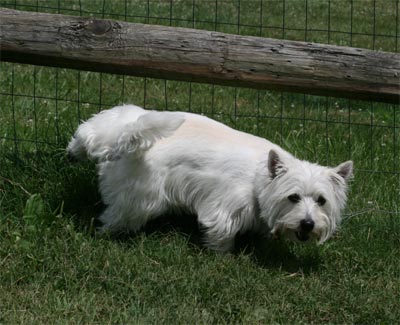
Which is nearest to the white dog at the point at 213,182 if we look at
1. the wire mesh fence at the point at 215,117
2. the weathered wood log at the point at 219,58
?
the weathered wood log at the point at 219,58

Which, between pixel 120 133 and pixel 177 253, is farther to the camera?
pixel 120 133

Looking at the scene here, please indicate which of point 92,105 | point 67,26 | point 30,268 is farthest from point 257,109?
point 30,268

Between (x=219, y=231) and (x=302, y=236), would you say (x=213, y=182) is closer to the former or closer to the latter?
(x=219, y=231)

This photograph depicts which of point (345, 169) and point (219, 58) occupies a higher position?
point (219, 58)

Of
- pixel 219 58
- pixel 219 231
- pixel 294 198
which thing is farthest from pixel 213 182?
pixel 219 58

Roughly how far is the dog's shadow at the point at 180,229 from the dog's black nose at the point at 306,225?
287 millimetres

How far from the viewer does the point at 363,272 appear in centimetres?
524

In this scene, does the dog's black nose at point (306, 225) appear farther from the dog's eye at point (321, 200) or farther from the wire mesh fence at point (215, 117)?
the wire mesh fence at point (215, 117)

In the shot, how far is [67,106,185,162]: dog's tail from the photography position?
5289 mm

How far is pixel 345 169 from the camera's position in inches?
206

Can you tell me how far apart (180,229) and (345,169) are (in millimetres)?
1123

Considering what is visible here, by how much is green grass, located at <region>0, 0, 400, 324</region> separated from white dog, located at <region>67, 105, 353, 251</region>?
190 mm

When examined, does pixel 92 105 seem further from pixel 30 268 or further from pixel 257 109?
pixel 30 268

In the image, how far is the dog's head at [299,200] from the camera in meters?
5.04
